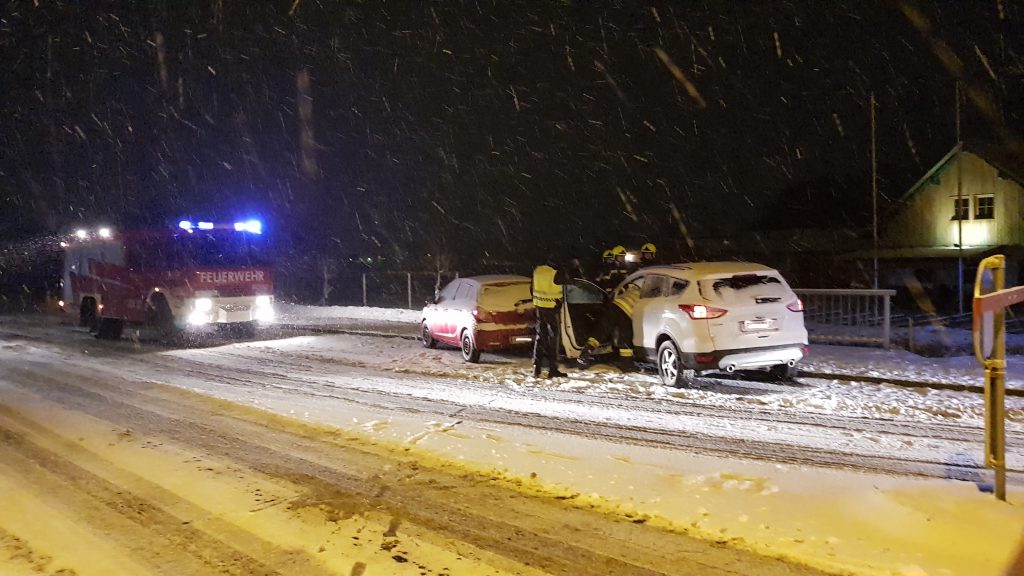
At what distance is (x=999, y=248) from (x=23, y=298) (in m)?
49.8

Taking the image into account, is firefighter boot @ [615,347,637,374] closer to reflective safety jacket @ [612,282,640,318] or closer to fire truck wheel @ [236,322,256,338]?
reflective safety jacket @ [612,282,640,318]

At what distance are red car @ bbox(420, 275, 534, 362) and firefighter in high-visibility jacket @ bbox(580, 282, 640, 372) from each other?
164 cm

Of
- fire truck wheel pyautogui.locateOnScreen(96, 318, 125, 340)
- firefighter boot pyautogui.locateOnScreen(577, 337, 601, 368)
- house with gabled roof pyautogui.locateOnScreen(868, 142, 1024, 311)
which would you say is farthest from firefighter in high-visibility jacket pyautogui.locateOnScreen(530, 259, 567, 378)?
house with gabled roof pyautogui.locateOnScreen(868, 142, 1024, 311)

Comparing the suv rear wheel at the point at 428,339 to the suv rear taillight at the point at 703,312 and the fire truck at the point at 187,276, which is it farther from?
the suv rear taillight at the point at 703,312

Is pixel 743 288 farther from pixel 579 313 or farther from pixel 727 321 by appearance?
pixel 579 313

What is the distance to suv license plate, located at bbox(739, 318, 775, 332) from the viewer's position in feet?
35.1

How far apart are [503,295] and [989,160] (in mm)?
27413

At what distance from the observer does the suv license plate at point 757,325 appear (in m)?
10.7

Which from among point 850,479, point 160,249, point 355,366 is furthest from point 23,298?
point 850,479

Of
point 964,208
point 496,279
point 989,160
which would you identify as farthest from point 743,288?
point 964,208

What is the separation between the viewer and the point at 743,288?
35.6 feet

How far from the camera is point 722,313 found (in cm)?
1064

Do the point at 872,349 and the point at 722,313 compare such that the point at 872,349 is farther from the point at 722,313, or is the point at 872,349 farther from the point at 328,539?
the point at 328,539

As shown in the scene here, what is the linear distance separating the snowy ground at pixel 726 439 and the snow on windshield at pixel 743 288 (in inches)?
53.7
